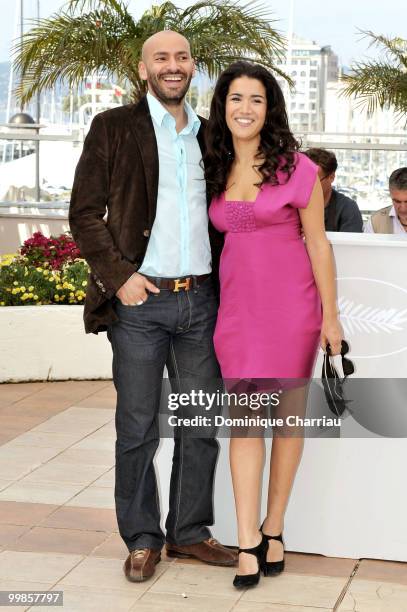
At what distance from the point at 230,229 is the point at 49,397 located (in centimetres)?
374

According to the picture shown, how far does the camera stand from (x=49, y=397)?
23.8 ft

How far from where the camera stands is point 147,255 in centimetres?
382

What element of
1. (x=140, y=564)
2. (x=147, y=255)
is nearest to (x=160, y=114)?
(x=147, y=255)

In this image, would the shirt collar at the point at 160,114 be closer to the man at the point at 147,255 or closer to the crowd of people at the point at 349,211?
the man at the point at 147,255

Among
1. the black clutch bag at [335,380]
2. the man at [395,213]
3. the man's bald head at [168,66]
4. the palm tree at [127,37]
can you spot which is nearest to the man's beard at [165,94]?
the man's bald head at [168,66]

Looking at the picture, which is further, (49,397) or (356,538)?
(49,397)

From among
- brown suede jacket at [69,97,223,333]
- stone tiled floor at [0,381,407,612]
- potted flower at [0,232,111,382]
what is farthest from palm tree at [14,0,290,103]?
brown suede jacket at [69,97,223,333]

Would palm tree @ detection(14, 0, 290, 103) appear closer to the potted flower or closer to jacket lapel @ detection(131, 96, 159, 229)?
the potted flower

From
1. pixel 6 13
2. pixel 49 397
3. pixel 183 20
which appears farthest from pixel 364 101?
pixel 6 13

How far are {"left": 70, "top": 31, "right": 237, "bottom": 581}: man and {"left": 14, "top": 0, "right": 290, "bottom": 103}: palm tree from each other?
6.81 meters

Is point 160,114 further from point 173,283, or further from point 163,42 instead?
point 173,283

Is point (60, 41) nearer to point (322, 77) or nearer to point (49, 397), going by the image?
point (49, 397)

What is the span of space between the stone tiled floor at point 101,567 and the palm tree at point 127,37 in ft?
19.2

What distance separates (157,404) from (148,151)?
90 cm
